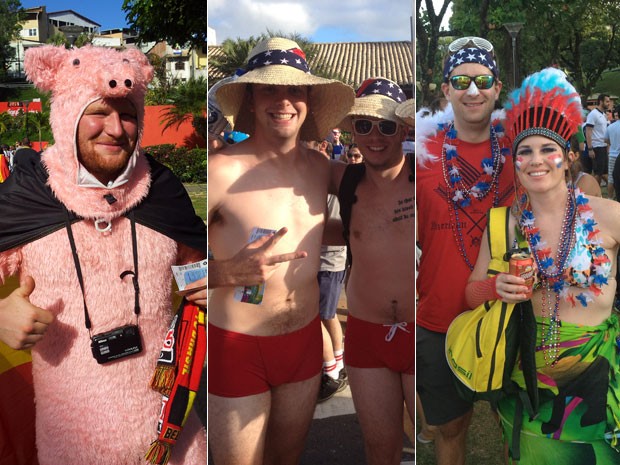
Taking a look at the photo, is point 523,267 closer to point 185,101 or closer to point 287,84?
point 287,84

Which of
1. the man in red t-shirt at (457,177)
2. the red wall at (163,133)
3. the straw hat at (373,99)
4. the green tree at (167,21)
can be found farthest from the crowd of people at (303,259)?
the green tree at (167,21)

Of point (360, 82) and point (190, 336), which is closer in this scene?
point (360, 82)

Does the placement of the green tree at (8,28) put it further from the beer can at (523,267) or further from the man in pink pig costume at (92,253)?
the beer can at (523,267)

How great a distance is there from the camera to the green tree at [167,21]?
2.57 m

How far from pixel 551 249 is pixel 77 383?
1.65 m

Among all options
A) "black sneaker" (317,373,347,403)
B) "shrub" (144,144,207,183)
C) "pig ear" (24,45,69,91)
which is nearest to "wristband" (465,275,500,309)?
"black sneaker" (317,373,347,403)

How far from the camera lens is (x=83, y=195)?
2141mm

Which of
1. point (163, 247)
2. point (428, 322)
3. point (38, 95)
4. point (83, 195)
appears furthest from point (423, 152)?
point (38, 95)

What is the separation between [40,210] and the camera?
214 centimetres

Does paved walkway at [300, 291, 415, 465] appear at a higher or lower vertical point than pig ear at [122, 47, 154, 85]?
lower

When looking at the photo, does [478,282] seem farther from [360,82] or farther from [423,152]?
[360,82]

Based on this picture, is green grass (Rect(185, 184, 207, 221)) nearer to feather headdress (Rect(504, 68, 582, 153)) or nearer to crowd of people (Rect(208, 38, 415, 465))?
crowd of people (Rect(208, 38, 415, 465))

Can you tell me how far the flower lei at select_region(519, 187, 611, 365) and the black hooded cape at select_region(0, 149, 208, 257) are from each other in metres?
1.11

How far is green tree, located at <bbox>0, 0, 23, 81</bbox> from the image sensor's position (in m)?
2.36
